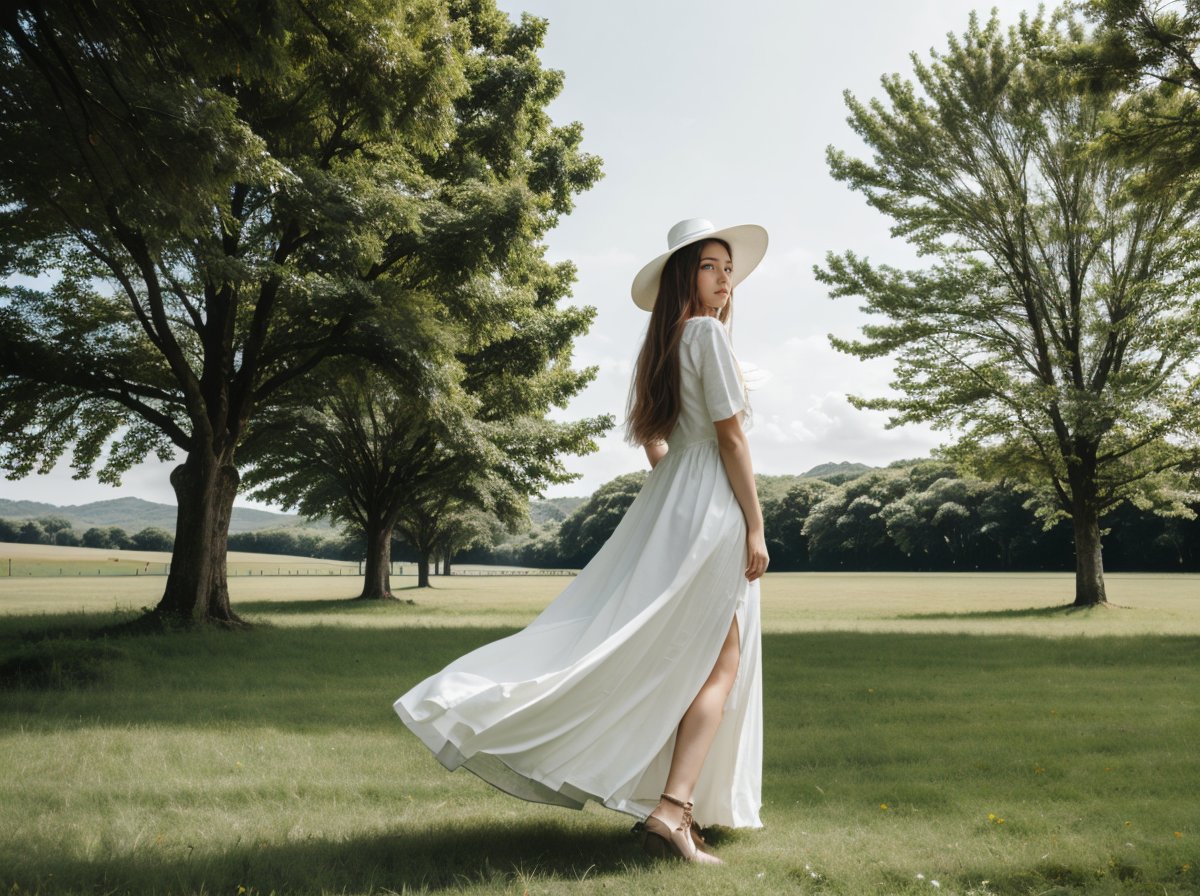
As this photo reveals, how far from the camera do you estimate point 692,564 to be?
12.3ft

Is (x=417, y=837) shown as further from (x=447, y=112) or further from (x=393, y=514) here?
(x=393, y=514)

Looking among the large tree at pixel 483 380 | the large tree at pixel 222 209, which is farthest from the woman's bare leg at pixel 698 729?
the large tree at pixel 483 380

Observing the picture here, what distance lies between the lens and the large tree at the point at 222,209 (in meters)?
6.84

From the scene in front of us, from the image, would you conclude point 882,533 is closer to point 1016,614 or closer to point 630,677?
point 1016,614

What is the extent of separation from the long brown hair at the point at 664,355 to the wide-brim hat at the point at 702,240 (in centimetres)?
5

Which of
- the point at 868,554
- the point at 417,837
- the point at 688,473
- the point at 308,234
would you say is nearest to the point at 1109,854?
the point at 688,473

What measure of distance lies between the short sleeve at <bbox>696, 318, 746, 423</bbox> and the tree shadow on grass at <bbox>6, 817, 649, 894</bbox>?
1.87 m

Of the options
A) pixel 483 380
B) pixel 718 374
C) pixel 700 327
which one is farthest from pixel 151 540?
pixel 718 374

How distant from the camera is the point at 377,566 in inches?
1217

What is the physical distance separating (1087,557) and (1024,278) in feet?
24.3

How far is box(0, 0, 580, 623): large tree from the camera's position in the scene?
22.4ft

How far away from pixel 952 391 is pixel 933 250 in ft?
12.5

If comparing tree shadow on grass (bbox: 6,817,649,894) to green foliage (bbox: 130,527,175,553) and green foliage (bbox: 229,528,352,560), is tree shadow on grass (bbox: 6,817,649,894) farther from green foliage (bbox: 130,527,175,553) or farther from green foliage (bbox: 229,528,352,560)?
green foliage (bbox: 229,528,352,560)

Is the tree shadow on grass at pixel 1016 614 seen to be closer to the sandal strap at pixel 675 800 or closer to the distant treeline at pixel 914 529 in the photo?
→ the sandal strap at pixel 675 800
